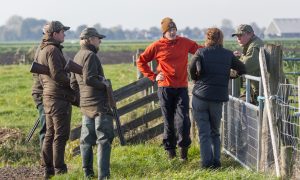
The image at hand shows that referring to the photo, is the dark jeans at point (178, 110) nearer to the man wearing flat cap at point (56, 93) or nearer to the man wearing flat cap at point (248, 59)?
the man wearing flat cap at point (248, 59)

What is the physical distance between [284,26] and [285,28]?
1.15 m

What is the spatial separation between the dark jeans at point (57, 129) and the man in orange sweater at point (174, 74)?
4.45 ft

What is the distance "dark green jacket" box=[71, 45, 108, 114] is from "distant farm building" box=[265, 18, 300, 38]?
13044cm

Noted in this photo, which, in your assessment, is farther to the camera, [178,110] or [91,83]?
[178,110]

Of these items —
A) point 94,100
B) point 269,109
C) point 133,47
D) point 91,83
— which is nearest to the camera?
point 269,109

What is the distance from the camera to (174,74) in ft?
28.0

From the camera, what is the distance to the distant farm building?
13712 centimetres

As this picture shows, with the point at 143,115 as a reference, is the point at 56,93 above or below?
above

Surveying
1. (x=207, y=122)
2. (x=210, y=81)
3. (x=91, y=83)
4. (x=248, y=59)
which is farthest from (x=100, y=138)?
(x=248, y=59)

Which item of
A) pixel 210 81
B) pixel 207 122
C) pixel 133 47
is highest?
pixel 210 81

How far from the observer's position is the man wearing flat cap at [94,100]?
24.4ft

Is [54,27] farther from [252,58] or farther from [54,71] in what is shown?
[252,58]

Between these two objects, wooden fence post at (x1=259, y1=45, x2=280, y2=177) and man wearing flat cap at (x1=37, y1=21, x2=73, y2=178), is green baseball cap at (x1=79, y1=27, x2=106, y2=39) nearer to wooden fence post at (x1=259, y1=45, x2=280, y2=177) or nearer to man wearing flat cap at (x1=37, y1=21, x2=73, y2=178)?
man wearing flat cap at (x1=37, y1=21, x2=73, y2=178)

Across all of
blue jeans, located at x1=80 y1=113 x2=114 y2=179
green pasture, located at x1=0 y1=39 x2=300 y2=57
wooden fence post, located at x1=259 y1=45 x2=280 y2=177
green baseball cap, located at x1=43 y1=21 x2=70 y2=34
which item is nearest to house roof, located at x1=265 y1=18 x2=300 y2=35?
green pasture, located at x1=0 y1=39 x2=300 y2=57
